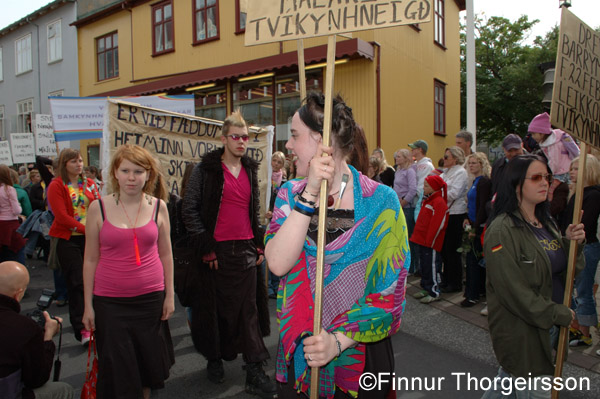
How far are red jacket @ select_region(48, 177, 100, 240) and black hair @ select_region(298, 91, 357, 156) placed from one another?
12.0 feet

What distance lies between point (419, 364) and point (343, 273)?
273 centimetres

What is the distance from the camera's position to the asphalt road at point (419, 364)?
3584mm

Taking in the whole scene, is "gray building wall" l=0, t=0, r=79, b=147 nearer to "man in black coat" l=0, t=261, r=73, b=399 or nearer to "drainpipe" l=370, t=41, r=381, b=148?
"drainpipe" l=370, t=41, r=381, b=148

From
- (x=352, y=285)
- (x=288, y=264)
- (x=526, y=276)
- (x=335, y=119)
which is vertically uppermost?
(x=335, y=119)

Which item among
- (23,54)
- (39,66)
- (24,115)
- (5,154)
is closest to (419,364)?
(5,154)

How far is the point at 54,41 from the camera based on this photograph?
20531mm

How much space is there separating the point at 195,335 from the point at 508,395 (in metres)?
2.35

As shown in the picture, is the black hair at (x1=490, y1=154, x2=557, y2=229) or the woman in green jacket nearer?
the woman in green jacket

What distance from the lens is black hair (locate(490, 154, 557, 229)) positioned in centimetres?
266

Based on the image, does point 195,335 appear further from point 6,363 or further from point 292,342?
point 292,342

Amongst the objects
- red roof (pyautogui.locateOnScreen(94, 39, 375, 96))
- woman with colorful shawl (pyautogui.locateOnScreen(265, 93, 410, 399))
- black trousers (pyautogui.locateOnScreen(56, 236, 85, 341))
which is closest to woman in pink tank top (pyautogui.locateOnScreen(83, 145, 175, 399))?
woman with colorful shawl (pyautogui.locateOnScreen(265, 93, 410, 399))

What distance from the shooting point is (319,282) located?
1.61 m

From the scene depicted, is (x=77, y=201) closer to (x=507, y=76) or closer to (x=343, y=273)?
(x=343, y=273)

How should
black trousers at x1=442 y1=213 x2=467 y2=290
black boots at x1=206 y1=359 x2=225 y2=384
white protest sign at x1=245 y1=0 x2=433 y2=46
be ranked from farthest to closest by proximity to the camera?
black trousers at x1=442 y1=213 x2=467 y2=290
black boots at x1=206 y1=359 x2=225 y2=384
white protest sign at x1=245 y1=0 x2=433 y2=46
